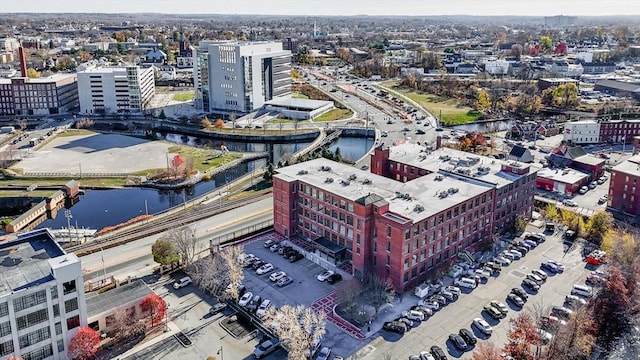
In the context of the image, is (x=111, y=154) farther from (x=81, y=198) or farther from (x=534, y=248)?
(x=534, y=248)

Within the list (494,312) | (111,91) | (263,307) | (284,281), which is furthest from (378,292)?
(111,91)

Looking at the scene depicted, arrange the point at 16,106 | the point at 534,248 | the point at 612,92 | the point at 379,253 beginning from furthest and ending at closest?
the point at 612,92 < the point at 16,106 < the point at 534,248 < the point at 379,253

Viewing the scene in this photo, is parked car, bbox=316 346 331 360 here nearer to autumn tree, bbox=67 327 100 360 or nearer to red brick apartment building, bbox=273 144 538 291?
red brick apartment building, bbox=273 144 538 291

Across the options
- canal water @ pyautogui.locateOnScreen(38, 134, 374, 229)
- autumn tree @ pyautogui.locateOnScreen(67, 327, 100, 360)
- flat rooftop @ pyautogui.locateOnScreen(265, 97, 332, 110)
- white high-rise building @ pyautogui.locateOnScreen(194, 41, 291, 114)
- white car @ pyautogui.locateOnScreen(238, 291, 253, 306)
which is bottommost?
canal water @ pyautogui.locateOnScreen(38, 134, 374, 229)

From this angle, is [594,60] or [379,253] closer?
[379,253]

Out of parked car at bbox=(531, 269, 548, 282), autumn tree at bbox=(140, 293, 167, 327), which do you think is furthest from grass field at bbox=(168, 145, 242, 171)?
parked car at bbox=(531, 269, 548, 282)

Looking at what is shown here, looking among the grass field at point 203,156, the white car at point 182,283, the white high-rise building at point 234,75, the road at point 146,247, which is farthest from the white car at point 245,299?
the white high-rise building at point 234,75

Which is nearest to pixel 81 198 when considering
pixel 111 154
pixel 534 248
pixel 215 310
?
pixel 111 154
